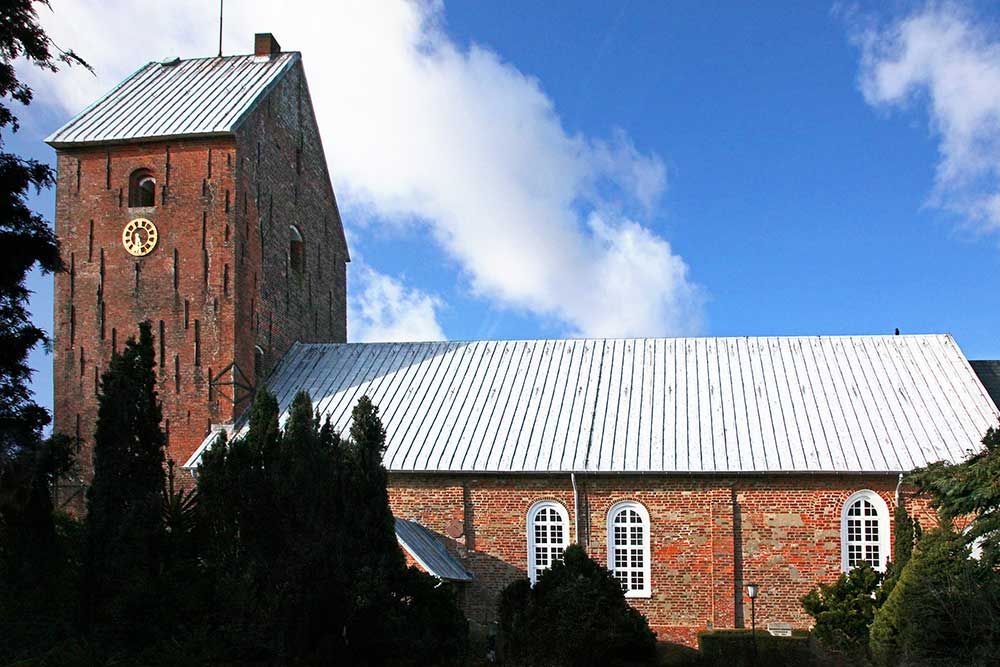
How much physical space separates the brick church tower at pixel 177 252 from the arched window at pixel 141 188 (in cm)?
4

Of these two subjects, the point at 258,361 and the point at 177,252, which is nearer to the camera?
the point at 177,252

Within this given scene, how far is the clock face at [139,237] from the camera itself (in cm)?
2770

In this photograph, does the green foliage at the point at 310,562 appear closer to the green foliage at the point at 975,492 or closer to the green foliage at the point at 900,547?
the green foliage at the point at 975,492

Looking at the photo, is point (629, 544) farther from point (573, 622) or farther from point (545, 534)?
point (573, 622)

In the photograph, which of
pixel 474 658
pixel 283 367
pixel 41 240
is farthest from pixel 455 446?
pixel 41 240

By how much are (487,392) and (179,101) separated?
11434mm

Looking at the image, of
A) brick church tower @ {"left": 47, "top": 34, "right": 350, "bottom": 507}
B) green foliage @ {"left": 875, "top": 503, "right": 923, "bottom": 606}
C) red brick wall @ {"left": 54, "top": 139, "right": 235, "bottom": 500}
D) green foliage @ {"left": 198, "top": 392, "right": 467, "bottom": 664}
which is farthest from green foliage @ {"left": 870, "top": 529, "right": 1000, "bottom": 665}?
red brick wall @ {"left": 54, "top": 139, "right": 235, "bottom": 500}

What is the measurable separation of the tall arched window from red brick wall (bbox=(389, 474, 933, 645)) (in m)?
0.15

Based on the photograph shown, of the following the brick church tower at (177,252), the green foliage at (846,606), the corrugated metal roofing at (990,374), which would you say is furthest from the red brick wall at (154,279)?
the corrugated metal roofing at (990,374)

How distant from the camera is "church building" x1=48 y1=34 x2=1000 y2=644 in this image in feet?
76.4

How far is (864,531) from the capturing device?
2317 cm

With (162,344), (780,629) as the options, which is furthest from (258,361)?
(780,629)

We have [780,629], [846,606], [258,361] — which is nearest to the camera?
[846,606]

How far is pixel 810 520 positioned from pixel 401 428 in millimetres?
9375
